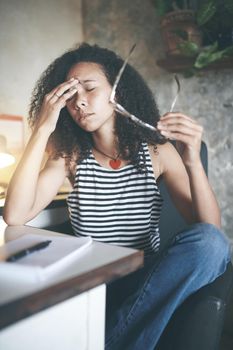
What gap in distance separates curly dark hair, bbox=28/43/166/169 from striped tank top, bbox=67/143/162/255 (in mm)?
68

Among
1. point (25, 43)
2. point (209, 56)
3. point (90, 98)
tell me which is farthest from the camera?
point (25, 43)

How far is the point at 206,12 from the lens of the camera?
64.5 inches

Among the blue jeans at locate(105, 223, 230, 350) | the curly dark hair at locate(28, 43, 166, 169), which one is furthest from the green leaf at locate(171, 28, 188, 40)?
the blue jeans at locate(105, 223, 230, 350)

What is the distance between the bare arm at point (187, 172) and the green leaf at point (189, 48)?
58cm

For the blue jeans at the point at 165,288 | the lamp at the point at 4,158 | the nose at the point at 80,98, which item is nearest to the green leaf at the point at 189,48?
the nose at the point at 80,98

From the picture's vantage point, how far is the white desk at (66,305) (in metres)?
0.48

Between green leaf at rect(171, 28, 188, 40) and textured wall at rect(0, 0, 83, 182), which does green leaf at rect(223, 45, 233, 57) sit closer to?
green leaf at rect(171, 28, 188, 40)

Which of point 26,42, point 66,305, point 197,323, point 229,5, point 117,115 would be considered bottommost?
point 197,323

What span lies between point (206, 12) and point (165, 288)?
51.6 inches

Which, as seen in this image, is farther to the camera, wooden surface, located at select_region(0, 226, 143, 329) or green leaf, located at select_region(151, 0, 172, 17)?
green leaf, located at select_region(151, 0, 172, 17)

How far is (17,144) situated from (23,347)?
153 cm

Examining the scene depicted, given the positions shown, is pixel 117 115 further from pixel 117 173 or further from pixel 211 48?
pixel 211 48

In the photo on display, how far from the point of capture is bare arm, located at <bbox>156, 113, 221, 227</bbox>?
98cm

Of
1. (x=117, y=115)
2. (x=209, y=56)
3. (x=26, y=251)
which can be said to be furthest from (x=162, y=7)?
(x=26, y=251)
